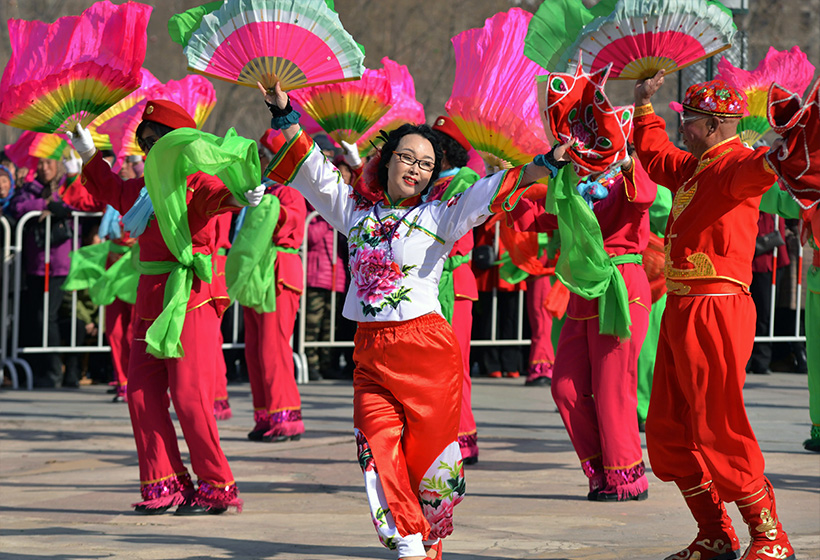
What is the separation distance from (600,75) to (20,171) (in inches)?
359

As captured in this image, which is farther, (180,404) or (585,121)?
(180,404)

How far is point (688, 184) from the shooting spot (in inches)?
194

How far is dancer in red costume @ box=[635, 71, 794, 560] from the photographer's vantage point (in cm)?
468

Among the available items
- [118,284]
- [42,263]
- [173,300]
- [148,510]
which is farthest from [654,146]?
[42,263]

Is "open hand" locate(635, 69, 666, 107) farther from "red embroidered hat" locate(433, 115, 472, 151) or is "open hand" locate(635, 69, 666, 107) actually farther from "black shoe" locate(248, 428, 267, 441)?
"black shoe" locate(248, 428, 267, 441)

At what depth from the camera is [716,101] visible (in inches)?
194

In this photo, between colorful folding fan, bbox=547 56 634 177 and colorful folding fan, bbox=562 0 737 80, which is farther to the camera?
colorful folding fan, bbox=562 0 737 80

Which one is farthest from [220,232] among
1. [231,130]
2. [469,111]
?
[469,111]

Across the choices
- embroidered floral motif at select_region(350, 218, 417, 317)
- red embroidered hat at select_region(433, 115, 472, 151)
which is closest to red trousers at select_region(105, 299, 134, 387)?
red embroidered hat at select_region(433, 115, 472, 151)

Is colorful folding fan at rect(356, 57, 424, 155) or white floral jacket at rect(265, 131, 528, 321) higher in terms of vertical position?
colorful folding fan at rect(356, 57, 424, 155)

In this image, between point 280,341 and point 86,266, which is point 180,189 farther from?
point 86,266

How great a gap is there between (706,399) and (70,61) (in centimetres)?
319

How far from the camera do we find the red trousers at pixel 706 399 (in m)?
4.68

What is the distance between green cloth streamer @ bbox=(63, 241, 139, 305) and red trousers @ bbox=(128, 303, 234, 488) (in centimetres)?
348
